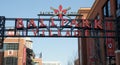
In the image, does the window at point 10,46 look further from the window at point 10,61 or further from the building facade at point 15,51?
the window at point 10,61

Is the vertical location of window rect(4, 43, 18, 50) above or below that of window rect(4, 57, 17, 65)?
above

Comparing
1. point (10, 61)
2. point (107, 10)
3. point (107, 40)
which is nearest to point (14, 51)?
point (10, 61)

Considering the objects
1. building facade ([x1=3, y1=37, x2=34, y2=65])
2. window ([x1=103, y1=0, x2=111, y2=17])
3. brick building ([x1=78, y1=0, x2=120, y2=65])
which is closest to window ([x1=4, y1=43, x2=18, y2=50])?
building facade ([x1=3, y1=37, x2=34, y2=65])

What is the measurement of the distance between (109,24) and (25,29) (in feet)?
36.8

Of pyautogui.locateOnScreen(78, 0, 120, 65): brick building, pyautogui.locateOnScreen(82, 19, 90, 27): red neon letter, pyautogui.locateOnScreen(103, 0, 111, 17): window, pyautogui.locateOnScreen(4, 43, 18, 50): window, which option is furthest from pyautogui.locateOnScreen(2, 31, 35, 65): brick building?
pyautogui.locateOnScreen(82, 19, 90, 27): red neon letter

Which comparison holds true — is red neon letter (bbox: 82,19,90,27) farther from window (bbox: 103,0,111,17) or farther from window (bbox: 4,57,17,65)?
window (bbox: 4,57,17,65)

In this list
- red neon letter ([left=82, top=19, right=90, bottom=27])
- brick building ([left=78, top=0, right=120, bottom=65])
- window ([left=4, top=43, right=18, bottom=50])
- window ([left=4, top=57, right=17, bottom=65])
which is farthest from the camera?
window ([left=4, top=43, right=18, bottom=50])

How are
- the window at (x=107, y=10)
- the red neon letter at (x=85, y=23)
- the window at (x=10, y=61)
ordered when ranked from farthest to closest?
1. the window at (x=10, y=61)
2. the window at (x=107, y=10)
3. the red neon letter at (x=85, y=23)

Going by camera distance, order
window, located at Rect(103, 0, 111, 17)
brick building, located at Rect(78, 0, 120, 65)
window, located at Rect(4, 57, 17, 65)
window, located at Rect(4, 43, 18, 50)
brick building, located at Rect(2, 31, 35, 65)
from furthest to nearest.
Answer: window, located at Rect(4, 43, 18, 50) → brick building, located at Rect(2, 31, 35, 65) → window, located at Rect(4, 57, 17, 65) → window, located at Rect(103, 0, 111, 17) → brick building, located at Rect(78, 0, 120, 65)

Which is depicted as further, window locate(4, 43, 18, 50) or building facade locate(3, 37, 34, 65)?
window locate(4, 43, 18, 50)

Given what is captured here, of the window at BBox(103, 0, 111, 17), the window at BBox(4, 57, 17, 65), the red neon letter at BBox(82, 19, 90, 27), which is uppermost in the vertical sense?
the window at BBox(103, 0, 111, 17)

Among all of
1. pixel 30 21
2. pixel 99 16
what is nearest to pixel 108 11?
pixel 99 16

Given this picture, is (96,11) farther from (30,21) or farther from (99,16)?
(30,21)

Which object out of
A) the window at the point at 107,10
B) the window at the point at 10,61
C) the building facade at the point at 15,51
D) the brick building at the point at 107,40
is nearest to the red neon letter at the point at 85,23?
the brick building at the point at 107,40
